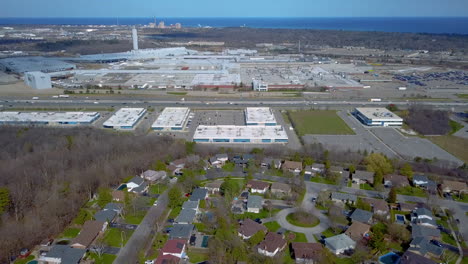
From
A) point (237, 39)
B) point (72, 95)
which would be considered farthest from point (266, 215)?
point (237, 39)

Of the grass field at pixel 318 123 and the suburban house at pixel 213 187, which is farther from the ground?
the grass field at pixel 318 123

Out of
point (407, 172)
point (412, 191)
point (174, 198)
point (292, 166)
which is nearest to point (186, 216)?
point (174, 198)

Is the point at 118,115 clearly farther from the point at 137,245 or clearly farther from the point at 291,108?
the point at 137,245

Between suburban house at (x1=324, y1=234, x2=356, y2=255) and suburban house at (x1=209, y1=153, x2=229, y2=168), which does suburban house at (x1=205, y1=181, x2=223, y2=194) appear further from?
suburban house at (x1=324, y1=234, x2=356, y2=255)

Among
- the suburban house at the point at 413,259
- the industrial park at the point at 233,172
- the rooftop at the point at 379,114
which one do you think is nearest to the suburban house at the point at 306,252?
the industrial park at the point at 233,172

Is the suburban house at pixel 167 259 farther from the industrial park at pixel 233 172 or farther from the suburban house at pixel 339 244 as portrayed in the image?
the suburban house at pixel 339 244
